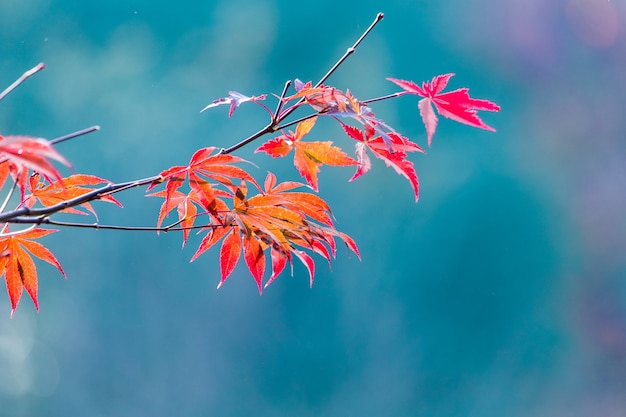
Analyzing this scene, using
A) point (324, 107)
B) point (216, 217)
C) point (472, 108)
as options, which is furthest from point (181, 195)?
point (472, 108)

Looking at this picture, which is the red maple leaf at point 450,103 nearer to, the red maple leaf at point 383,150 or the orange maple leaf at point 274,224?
the red maple leaf at point 383,150

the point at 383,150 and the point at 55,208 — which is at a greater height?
the point at 383,150

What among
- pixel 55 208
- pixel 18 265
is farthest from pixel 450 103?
pixel 18 265

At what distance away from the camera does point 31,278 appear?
0.66 meters

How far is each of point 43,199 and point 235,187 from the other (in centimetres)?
24

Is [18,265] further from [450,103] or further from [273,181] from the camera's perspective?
[450,103]

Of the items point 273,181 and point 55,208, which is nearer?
point 55,208

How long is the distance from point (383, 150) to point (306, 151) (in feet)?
0.28

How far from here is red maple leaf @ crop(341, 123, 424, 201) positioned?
22.6 inches

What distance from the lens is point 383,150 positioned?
59 centimetres

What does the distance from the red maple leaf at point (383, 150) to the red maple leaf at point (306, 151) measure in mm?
15

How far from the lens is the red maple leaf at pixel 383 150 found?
57 cm

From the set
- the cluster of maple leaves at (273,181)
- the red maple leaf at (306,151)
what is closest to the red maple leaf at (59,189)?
the cluster of maple leaves at (273,181)

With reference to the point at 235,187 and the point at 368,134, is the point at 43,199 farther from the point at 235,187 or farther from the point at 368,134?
the point at 368,134
